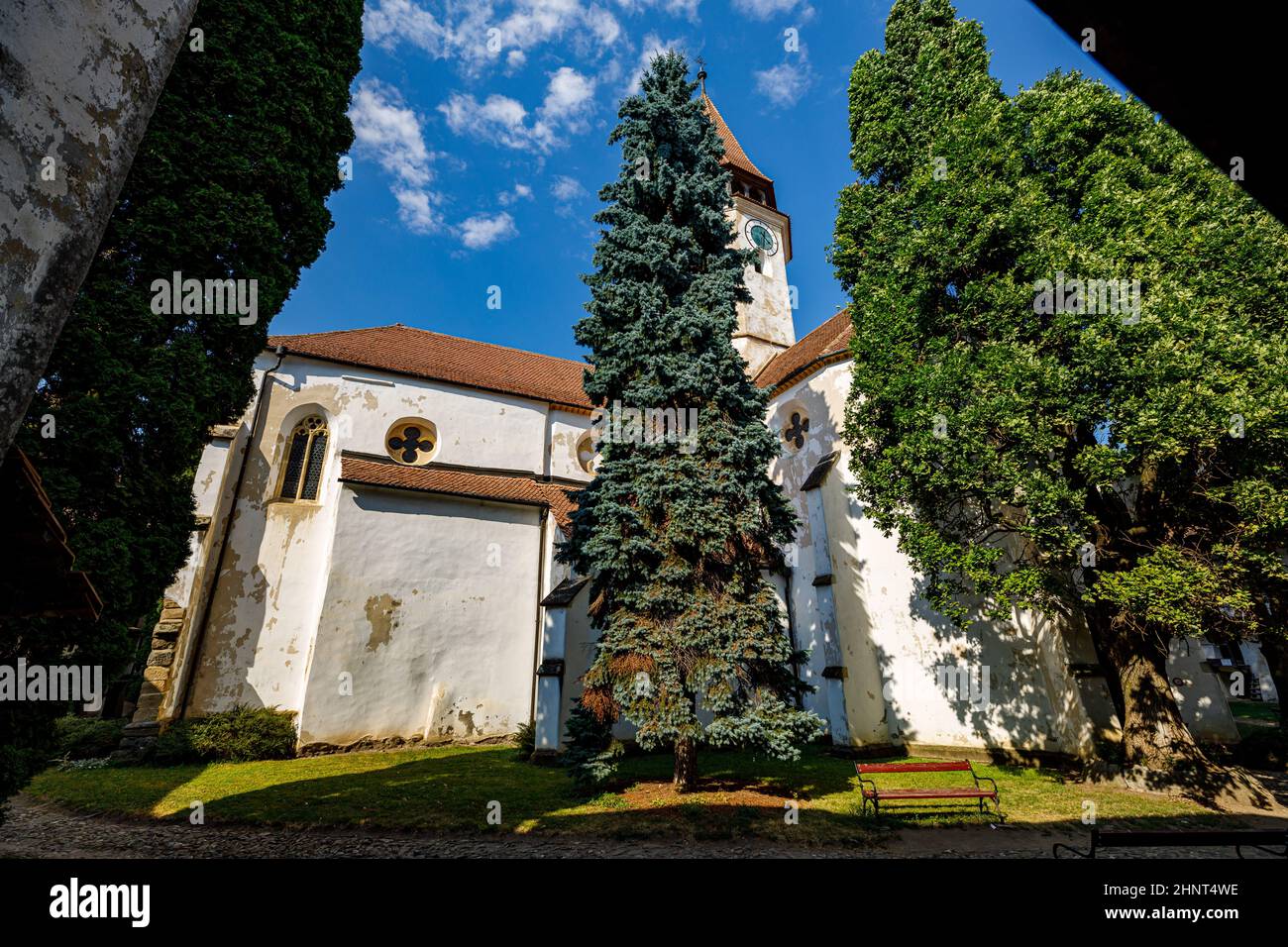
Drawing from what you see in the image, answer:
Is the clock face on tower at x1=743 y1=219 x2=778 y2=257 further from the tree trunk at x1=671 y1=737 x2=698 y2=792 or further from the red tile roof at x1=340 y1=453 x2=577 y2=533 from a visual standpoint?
the tree trunk at x1=671 y1=737 x2=698 y2=792

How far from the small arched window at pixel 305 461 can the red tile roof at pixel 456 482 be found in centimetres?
91

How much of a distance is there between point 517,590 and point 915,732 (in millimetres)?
10365

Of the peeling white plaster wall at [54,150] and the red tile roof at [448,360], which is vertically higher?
the red tile roof at [448,360]

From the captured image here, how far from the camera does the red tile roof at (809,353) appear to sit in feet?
48.5

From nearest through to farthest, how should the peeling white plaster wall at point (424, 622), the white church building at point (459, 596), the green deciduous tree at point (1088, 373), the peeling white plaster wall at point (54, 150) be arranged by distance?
1. the peeling white plaster wall at point (54, 150)
2. the green deciduous tree at point (1088, 373)
3. the white church building at point (459, 596)
4. the peeling white plaster wall at point (424, 622)

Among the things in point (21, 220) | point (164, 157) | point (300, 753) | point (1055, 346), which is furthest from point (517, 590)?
point (21, 220)

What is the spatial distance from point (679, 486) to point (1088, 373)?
20.3 ft

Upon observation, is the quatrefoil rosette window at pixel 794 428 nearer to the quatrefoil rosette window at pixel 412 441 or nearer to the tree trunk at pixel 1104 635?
the tree trunk at pixel 1104 635

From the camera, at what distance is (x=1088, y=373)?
26.1 ft

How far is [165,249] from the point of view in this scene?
7215mm

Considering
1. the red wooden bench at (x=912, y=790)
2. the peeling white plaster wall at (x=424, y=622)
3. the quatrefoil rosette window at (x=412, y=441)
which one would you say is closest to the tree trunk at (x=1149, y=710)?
the red wooden bench at (x=912, y=790)

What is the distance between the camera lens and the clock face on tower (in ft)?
76.3

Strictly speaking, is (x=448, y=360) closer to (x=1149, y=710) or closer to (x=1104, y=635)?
(x=1104, y=635)

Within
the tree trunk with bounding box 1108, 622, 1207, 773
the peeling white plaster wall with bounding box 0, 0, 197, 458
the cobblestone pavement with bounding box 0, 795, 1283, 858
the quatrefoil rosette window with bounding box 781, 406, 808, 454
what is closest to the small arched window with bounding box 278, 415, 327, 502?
the cobblestone pavement with bounding box 0, 795, 1283, 858
